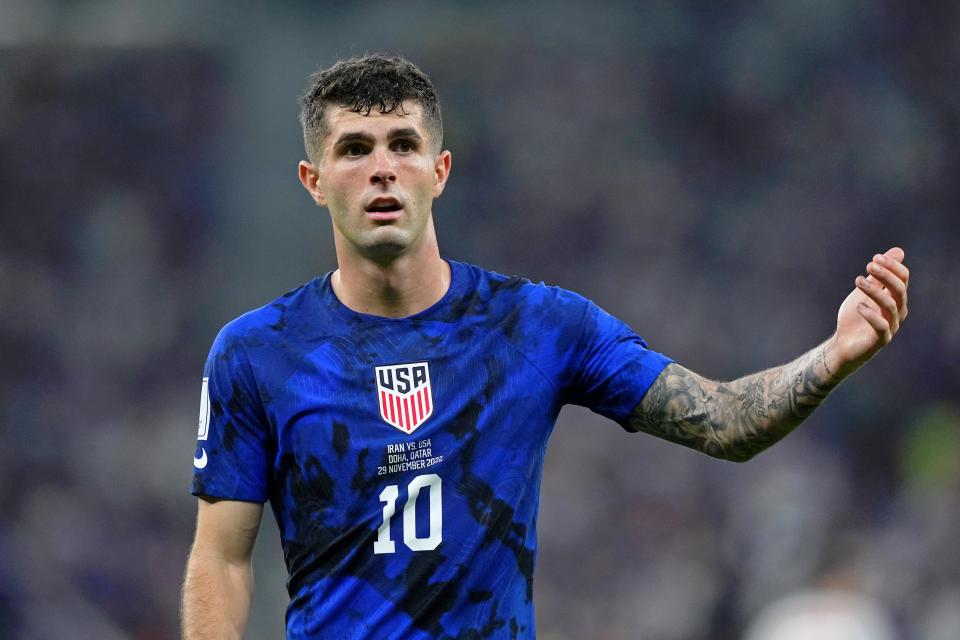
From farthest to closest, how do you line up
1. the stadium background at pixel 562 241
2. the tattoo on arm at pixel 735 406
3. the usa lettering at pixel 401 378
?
1. the stadium background at pixel 562 241
2. the usa lettering at pixel 401 378
3. the tattoo on arm at pixel 735 406

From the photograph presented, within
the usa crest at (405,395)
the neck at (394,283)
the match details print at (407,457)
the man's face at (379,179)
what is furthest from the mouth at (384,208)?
the match details print at (407,457)

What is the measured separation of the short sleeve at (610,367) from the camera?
348 cm

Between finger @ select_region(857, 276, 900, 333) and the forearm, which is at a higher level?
finger @ select_region(857, 276, 900, 333)

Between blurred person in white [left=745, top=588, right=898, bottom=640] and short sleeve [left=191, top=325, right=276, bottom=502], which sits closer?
short sleeve [left=191, top=325, right=276, bottom=502]

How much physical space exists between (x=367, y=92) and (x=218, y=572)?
4.38 ft

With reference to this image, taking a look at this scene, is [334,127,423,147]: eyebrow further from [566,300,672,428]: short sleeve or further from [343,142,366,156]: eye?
[566,300,672,428]: short sleeve

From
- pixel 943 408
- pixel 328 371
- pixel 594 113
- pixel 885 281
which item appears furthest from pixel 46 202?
pixel 885 281

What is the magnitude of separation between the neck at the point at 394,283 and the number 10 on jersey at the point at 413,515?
0.49 meters

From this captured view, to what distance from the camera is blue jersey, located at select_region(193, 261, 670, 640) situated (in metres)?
3.32

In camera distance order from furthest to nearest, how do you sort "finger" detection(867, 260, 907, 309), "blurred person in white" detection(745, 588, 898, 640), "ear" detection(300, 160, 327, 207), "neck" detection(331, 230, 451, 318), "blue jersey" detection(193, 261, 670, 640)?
"blurred person in white" detection(745, 588, 898, 640)
"ear" detection(300, 160, 327, 207)
"neck" detection(331, 230, 451, 318)
"blue jersey" detection(193, 261, 670, 640)
"finger" detection(867, 260, 907, 309)

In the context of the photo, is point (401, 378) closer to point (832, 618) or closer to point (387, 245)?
point (387, 245)

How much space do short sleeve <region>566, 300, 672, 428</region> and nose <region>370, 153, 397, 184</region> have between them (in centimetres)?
63

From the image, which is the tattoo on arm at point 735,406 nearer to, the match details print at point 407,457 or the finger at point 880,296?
the finger at point 880,296

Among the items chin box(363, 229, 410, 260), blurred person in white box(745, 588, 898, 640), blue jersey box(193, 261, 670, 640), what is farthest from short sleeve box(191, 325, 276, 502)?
blurred person in white box(745, 588, 898, 640)
